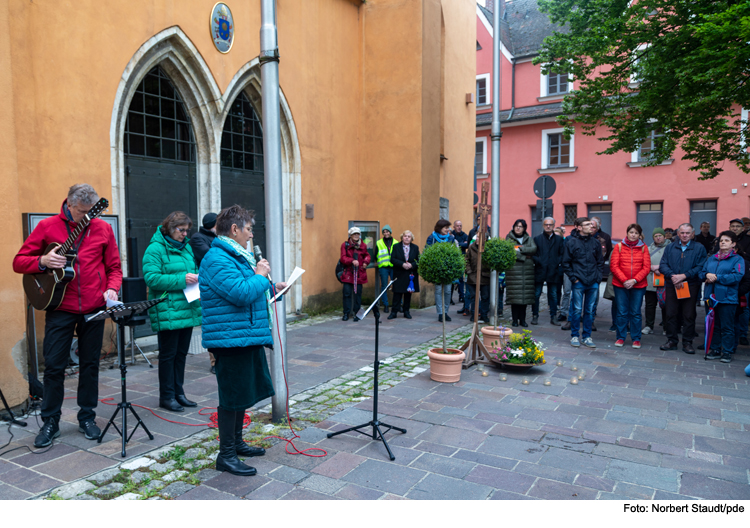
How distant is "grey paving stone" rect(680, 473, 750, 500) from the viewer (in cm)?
361

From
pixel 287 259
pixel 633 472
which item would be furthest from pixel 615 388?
pixel 287 259

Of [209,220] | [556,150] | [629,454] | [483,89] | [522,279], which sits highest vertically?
[483,89]

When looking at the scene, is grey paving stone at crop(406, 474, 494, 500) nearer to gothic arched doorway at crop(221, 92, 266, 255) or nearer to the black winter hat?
the black winter hat

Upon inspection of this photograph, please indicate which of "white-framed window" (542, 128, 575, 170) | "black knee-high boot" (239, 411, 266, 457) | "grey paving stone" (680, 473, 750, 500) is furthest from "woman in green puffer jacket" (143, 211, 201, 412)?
"white-framed window" (542, 128, 575, 170)

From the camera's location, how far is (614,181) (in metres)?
22.6

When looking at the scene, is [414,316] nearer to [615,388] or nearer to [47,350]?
[615,388]

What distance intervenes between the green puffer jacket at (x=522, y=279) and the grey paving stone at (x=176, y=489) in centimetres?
742

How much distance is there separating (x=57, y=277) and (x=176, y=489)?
6.48 ft

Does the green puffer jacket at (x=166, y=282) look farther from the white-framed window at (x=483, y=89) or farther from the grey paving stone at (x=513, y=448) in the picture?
the white-framed window at (x=483, y=89)

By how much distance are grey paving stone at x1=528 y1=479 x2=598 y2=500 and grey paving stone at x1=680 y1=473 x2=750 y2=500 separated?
658 millimetres

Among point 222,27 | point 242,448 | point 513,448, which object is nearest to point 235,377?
point 242,448

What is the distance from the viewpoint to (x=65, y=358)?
4.51 meters

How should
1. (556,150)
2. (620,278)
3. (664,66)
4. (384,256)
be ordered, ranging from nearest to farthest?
(620,278) < (664,66) < (384,256) < (556,150)

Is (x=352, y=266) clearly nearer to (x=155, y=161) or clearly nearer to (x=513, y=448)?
(x=155, y=161)
